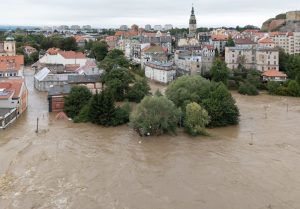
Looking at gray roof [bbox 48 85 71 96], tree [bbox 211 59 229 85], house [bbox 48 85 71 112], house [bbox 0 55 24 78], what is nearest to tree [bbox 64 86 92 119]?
house [bbox 48 85 71 112]

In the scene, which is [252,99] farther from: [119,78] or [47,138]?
[47,138]

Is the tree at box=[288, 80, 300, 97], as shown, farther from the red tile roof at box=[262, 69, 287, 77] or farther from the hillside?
the hillside

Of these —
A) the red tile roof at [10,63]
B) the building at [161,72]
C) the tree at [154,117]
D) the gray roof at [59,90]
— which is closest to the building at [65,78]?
the red tile roof at [10,63]

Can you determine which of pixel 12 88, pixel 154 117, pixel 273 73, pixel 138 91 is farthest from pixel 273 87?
pixel 12 88

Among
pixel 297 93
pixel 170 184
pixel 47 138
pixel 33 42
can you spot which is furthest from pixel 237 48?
pixel 33 42

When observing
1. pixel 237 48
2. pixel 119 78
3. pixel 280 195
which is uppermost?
pixel 237 48
